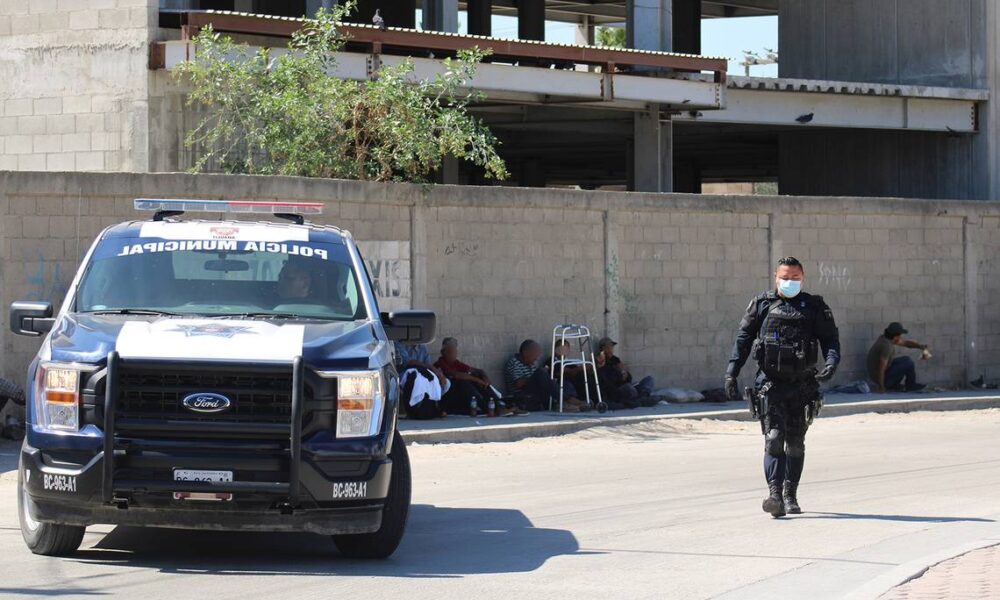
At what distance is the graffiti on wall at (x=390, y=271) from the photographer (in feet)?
59.3

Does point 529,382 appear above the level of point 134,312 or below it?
below

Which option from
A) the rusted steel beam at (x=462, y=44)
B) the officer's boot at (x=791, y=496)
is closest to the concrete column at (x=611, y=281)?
the rusted steel beam at (x=462, y=44)

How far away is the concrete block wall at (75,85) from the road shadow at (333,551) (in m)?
12.3

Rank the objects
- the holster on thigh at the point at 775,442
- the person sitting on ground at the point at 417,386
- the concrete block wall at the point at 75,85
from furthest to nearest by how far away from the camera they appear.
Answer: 1. the concrete block wall at the point at 75,85
2. the person sitting on ground at the point at 417,386
3. the holster on thigh at the point at 775,442

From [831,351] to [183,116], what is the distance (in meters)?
13.1

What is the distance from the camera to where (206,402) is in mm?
8109

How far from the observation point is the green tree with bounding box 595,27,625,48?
84.5 meters

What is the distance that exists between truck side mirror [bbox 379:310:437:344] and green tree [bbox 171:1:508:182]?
31.2 ft

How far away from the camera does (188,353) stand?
8133 millimetres

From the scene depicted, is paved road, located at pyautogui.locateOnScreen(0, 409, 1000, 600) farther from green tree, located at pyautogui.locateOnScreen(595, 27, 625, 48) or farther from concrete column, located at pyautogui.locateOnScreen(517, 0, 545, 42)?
green tree, located at pyautogui.locateOnScreen(595, 27, 625, 48)

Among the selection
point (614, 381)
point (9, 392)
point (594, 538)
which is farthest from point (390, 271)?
point (594, 538)

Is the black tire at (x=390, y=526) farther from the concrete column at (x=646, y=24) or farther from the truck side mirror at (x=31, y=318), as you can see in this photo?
the concrete column at (x=646, y=24)

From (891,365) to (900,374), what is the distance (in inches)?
7.6

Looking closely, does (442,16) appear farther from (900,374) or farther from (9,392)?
(9,392)
